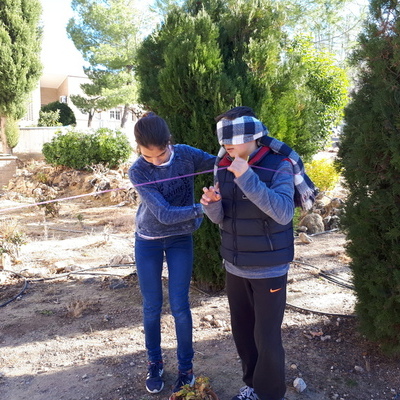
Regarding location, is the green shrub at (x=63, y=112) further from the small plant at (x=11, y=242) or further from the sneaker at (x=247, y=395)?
the sneaker at (x=247, y=395)

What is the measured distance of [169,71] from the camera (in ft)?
13.2

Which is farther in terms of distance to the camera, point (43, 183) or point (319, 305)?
point (43, 183)

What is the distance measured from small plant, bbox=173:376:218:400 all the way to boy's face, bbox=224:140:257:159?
130 cm

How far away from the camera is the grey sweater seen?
2445 mm

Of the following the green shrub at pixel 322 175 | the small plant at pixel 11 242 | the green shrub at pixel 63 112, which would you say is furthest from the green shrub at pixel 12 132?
the green shrub at pixel 322 175

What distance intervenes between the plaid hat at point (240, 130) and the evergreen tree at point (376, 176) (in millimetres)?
892

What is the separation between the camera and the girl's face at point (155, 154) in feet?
8.13

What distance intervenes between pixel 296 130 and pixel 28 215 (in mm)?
7229

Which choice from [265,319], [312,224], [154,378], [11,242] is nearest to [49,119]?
[11,242]

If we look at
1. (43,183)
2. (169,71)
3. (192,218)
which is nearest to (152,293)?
(192,218)

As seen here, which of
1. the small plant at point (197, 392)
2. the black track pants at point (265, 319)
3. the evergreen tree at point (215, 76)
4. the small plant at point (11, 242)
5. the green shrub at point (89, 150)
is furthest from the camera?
the green shrub at point (89, 150)

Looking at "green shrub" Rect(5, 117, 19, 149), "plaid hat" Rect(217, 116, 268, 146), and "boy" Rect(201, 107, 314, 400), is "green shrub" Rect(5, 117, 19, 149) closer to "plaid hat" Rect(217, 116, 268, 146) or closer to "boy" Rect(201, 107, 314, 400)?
"boy" Rect(201, 107, 314, 400)

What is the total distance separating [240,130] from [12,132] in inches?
658

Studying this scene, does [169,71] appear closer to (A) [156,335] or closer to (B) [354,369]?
(A) [156,335]
